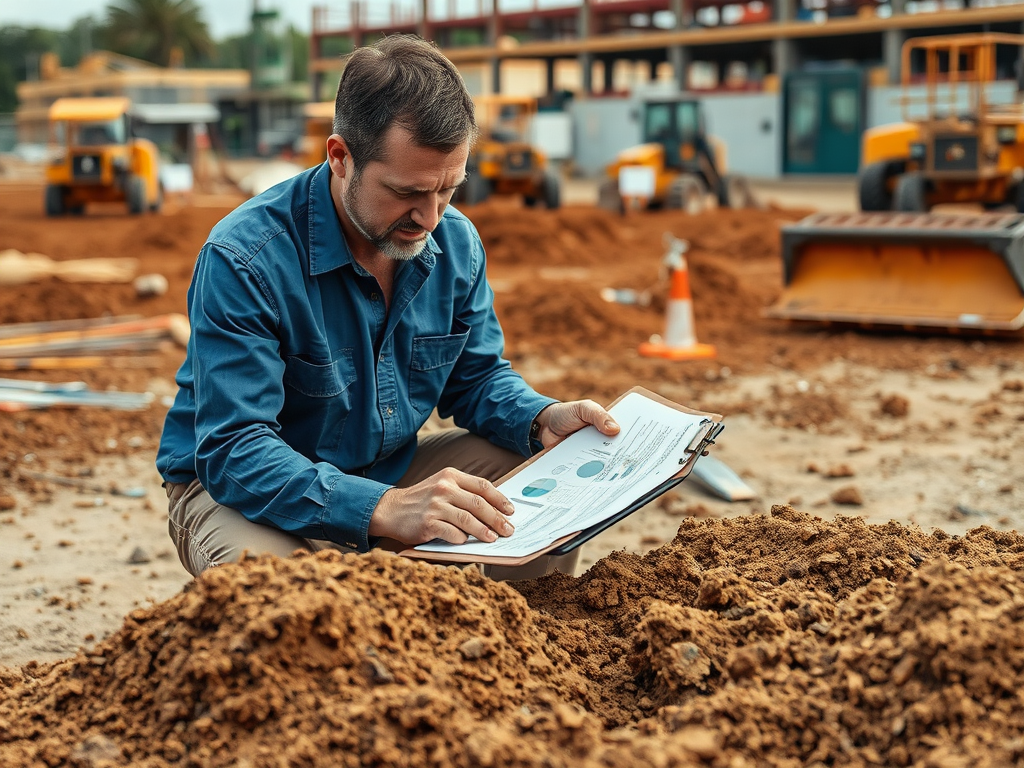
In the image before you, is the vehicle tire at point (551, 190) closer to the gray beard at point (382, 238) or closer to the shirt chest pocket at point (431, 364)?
the shirt chest pocket at point (431, 364)

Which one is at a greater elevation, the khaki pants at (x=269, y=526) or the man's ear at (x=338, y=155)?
the man's ear at (x=338, y=155)

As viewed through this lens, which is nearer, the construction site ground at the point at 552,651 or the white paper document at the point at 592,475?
the construction site ground at the point at 552,651

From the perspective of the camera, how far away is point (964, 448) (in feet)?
16.9

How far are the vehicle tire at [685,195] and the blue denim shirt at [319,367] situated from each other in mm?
15303

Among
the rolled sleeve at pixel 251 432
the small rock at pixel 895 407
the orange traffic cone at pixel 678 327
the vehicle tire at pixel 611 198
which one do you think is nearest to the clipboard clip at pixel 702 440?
the rolled sleeve at pixel 251 432

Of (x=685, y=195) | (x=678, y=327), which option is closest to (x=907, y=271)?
(x=678, y=327)

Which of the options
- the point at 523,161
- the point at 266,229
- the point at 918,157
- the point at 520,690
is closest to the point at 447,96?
the point at 266,229

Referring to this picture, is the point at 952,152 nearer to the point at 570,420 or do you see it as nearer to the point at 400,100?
the point at 570,420

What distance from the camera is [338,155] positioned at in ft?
8.36

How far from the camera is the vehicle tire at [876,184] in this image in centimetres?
1308

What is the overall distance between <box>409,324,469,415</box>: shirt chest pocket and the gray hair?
57cm

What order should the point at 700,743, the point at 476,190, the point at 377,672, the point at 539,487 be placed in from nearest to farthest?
the point at 700,743 → the point at 377,672 → the point at 539,487 → the point at 476,190

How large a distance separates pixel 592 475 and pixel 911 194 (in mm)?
10703

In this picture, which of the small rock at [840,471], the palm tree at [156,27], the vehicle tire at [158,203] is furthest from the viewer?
the palm tree at [156,27]
